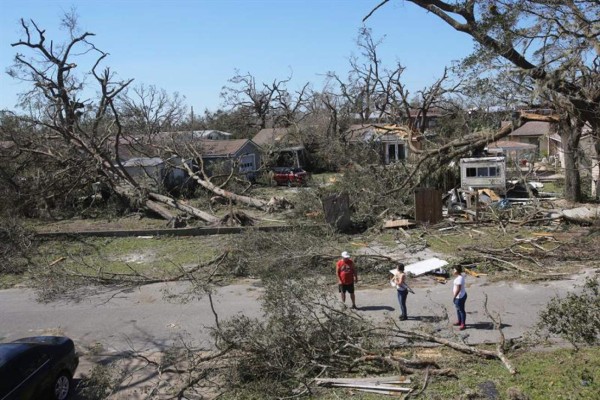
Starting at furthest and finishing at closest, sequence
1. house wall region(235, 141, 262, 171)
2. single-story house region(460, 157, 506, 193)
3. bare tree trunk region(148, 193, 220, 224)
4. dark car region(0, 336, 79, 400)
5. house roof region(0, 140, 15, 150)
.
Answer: house wall region(235, 141, 262, 171)
house roof region(0, 140, 15, 150)
single-story house region(460, 157, 506, 193)
bare tree trunk region(148, 193, 220, 224)
dark car region(0, 336, 79, 400)

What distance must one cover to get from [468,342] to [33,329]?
356 inches

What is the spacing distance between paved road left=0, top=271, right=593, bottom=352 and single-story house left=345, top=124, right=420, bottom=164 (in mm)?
11259

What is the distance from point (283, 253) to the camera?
14000mm

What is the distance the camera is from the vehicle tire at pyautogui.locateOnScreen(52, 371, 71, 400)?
7.82m

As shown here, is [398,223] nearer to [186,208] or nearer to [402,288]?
[402,288]

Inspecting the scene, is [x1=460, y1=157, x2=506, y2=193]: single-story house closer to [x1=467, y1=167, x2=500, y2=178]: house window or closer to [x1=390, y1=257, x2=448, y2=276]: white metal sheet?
[x1=467, y1=167, x2=500, y2=178]: house window

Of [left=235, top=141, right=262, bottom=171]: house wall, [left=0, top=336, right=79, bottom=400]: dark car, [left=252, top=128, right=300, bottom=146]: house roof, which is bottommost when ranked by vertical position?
[left=0, top=336, right=79, bottom=400]: dark car

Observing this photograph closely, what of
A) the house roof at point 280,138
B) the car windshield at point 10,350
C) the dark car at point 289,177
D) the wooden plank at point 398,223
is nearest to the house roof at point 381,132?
the dark car at point 289,177

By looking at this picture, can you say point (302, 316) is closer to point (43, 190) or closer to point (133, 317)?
point (133, 317)

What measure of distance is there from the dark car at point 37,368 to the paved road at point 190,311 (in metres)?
1.91

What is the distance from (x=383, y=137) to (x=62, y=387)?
3055 cm

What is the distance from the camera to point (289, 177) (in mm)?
33781

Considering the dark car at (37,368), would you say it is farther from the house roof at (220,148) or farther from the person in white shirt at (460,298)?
the house roof at (220,148)

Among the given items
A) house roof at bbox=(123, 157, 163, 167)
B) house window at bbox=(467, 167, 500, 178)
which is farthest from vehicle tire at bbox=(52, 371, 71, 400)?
house roof at bbox=(123, 157, 163, 167)
